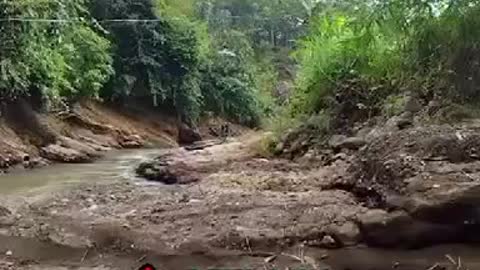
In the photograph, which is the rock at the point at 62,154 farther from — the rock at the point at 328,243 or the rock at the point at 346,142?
the rock at the point at 328,243

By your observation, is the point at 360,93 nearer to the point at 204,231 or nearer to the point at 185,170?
the point at 185,170

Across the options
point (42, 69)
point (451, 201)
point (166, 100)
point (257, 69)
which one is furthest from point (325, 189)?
point (257, 69)

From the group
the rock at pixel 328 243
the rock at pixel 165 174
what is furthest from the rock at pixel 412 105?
the rock at pixel 328 243

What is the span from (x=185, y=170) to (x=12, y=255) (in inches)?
279

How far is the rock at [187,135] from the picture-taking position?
2895 cm

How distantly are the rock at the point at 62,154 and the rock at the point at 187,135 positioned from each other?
10.6m

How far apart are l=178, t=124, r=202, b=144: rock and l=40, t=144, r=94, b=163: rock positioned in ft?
34.6

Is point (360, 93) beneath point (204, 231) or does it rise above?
above

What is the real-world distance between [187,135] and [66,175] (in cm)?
1460

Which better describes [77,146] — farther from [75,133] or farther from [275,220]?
[275,220]

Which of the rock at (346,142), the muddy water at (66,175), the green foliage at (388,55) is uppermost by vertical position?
the green foliage at (388,55)

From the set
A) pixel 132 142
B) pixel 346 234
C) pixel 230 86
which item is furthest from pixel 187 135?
pixel 346 234

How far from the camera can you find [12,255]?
7316 millimetres

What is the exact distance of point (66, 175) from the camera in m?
14.7
